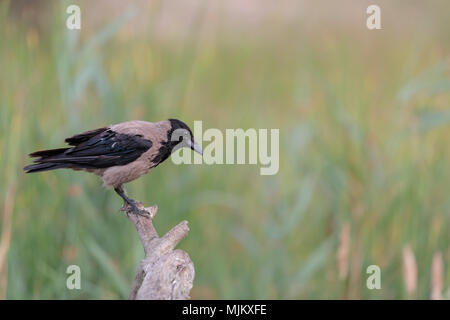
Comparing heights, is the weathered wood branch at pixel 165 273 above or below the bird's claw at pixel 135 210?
below

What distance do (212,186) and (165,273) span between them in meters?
3.05

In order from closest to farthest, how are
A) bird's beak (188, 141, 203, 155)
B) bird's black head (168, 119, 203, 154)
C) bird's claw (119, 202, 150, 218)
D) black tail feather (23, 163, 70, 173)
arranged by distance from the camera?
black tail feather (23, 163, 70, 173)
bird's beak (188, 141, 203, 155)
bird's black head (168, 119, 203, 154)
bird's claw (119, 202, 150, 218)

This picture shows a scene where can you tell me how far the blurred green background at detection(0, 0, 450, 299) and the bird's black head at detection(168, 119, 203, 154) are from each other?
1.42 m

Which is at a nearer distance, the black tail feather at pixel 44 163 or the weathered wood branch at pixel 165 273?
the weathered wood branch at pixel 165 273

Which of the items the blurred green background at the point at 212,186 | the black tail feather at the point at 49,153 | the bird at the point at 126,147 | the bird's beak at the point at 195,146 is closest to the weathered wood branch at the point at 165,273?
the bird's beak at the point at 195,146

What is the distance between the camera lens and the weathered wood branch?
2.31 meters

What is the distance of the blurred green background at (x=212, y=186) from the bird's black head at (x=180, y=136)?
1.42 m

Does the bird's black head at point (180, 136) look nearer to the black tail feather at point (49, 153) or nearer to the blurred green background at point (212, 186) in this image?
the black tail feather at point (49, 153)

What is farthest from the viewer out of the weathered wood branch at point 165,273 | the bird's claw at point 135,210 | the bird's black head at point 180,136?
the bird's claw at point 135,210

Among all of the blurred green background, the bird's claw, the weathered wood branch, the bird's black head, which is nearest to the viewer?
the weathered wood branch

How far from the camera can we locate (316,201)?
548 centimetres

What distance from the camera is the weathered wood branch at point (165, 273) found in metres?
2.31

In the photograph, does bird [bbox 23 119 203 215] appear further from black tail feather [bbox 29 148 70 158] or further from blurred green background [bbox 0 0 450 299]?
blurred green background [bbox 0 0 450 299]

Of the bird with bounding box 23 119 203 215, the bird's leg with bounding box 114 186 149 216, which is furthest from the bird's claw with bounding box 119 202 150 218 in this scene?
the bird with bounding box 23 119 203 215
